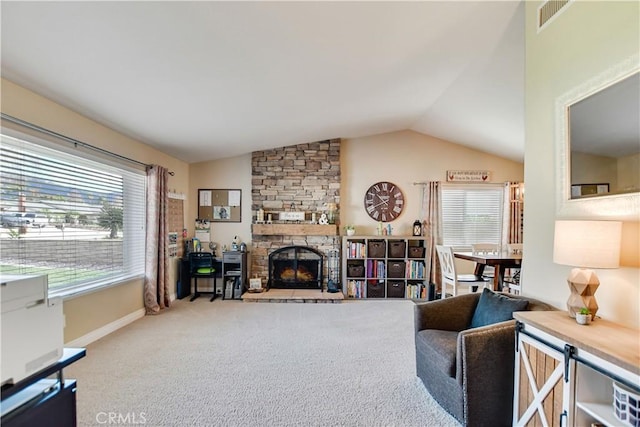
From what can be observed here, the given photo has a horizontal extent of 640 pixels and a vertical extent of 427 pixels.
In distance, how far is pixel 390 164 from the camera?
224 inches

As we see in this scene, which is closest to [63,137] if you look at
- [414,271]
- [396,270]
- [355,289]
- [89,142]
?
[89,142]

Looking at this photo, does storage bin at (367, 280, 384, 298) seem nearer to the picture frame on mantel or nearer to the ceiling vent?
the picture frame on mantel

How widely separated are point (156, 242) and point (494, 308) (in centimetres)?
404

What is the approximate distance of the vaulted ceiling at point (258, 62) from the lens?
191 cm

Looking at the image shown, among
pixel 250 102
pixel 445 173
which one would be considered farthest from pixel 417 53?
pixel 445 173

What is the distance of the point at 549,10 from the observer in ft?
6.89

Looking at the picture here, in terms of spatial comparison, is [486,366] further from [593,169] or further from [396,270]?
[396,270]

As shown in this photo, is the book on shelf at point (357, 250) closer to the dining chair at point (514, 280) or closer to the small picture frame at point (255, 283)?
the small picture frame at point (255, 283)

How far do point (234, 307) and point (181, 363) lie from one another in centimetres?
187

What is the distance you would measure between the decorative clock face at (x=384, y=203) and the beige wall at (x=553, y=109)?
3341 mm

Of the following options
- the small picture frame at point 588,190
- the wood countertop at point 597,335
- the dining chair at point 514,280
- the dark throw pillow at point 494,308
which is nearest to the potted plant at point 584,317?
the wood countertop at point 597,335

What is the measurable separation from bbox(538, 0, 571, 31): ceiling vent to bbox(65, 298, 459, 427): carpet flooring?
2770mm

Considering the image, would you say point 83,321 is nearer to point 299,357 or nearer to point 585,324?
point 299,357

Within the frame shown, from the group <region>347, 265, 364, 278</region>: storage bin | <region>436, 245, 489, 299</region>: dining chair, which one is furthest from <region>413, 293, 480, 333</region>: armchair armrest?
<region>347, 265, 364, 278</region>: storage bin
